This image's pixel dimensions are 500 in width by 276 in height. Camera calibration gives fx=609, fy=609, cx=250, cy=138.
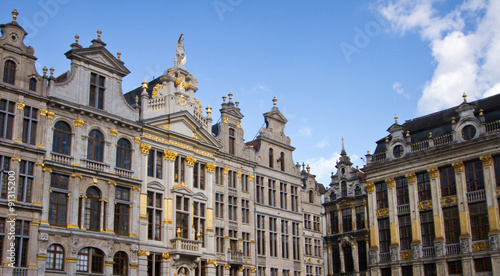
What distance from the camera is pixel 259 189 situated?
44.5m

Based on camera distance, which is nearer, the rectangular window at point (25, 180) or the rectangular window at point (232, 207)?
the rectangular window at point (25, 180)

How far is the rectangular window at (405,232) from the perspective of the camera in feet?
151

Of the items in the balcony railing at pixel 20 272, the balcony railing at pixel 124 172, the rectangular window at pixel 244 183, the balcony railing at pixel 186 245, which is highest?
the rectangular window at pixel 244 183

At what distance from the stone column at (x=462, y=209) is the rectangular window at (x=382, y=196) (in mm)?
6133

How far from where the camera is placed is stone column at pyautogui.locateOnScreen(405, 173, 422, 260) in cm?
4481

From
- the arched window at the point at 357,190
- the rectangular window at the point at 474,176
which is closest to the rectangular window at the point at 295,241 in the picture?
the arched window at the point at 357,190

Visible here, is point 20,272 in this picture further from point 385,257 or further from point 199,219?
point 385,257

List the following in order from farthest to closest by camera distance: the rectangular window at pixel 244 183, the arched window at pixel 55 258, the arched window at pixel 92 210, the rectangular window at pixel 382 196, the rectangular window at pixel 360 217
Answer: the rectangular window at pixel 360 217
the rectangular window at pixel 382 196
the rectangular window at pixel 244 183
the arched window at pixel 92 210
the arched window at pixel 55 258

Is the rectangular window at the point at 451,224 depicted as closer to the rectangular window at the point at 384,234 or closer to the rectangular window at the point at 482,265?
the rectangular window at the point at 482,265

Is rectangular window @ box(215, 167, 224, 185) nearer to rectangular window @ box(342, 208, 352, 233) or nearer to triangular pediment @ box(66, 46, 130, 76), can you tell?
triangular pediment @ box(66, 46, 130, 76)

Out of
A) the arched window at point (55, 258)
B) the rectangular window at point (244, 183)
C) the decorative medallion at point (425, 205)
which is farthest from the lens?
the decorative medallion at point (425, 205)

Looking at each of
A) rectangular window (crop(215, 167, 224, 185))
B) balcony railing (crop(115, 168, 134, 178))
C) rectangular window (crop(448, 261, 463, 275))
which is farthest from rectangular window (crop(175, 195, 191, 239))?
rectangular window (crop(448, 261, 463, 275))

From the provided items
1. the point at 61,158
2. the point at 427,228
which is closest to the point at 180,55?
the point at 61,158

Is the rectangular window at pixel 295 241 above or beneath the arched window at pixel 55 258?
above
